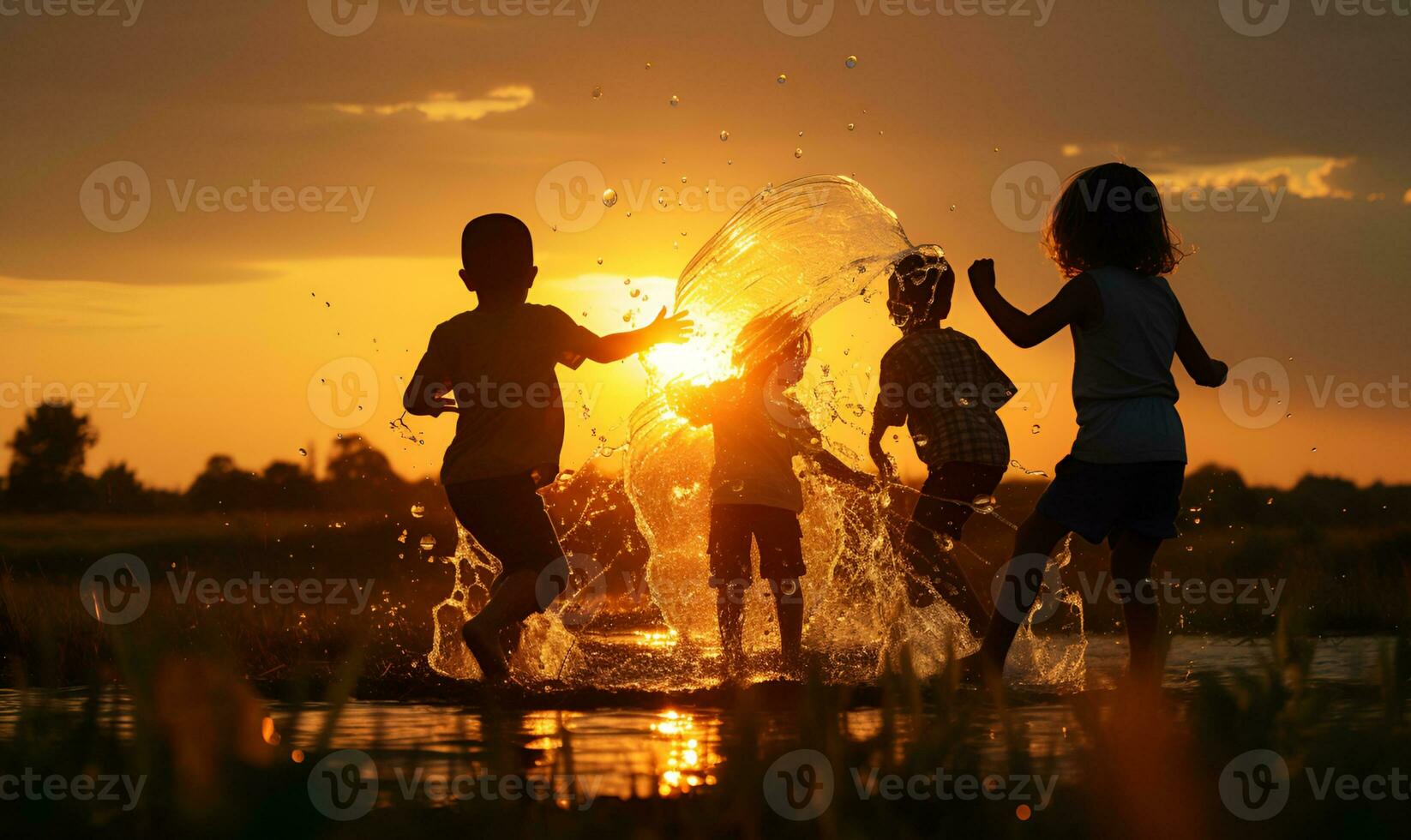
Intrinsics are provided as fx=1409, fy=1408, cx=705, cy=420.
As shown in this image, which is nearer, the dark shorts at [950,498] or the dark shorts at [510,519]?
the dark shorts at [510,519]

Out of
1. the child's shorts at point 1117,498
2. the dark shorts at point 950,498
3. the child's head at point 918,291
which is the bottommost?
the child's shorts at point 1117,498

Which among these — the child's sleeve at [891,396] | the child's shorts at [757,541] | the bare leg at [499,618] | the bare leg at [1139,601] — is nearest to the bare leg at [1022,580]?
the bare leg at [1139,601]

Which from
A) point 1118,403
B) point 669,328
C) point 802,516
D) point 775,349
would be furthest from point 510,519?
point 1118,403

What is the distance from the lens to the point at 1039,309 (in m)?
5.65

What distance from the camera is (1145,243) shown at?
584 centimetres

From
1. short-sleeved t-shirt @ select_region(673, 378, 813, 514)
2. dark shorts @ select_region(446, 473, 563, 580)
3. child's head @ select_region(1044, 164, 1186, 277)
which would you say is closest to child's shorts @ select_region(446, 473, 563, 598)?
dark shorts @ select_region(446, 473, 563, 580)

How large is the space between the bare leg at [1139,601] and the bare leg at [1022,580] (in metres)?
0.26

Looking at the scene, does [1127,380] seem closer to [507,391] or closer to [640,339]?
[640,339]

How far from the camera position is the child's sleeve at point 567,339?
21.6 feet

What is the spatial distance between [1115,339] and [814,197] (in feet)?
9.11

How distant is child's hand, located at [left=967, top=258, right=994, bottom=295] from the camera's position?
5426mm

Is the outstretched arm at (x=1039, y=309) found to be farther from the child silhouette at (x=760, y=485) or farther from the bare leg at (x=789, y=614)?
the bare leg at (x=789, y=614)

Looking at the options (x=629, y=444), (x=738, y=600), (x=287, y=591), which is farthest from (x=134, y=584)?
(x=738, y=600)

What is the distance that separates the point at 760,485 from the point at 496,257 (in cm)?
170
